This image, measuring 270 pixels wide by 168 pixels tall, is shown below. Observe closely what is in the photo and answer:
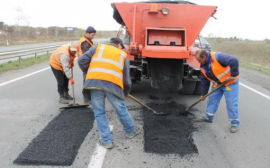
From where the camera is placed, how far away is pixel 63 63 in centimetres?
473

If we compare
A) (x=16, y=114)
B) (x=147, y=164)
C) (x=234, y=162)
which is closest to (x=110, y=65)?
(x=147, y=164)

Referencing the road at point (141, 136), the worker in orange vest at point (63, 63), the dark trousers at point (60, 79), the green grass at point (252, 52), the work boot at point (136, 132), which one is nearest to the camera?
the road at point (141, 136)

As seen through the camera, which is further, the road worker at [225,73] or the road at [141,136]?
the road worker at [225,73]

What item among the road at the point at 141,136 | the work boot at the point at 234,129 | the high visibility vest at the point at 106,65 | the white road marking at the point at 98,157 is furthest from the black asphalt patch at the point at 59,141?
the work boot at the point at 234,129

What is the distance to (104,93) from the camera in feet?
10.6

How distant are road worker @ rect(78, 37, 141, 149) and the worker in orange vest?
5.14 ft

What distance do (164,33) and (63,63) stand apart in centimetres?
240

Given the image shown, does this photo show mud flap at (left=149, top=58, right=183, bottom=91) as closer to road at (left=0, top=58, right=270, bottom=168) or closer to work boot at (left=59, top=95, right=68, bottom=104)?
road at (left=0, top=58, right=270, bottom=168)

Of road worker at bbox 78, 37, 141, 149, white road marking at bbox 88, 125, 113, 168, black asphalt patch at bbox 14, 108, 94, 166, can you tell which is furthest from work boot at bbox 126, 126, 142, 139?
black asphalt patch at bbox 14, 108, 94, 166

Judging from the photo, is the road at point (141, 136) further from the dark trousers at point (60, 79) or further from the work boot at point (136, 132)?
the dark trousers at point (60, 79)

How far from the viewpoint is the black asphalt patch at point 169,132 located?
3.21 m

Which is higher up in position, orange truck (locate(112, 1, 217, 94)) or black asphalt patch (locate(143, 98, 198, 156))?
orange truck (locate(112, 1, 217, 94))

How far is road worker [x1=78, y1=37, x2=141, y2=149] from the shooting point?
3092 millimetres

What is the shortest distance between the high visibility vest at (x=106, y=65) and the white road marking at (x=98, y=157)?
0.92 m
